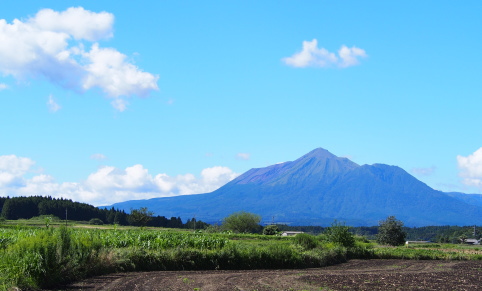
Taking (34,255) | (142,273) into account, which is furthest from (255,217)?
(34,255)

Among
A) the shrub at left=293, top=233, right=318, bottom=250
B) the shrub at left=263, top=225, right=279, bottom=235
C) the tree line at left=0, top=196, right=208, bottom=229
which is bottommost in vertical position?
the shrub at left=293, top=233, right=318, bottom=250

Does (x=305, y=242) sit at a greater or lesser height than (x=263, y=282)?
greater

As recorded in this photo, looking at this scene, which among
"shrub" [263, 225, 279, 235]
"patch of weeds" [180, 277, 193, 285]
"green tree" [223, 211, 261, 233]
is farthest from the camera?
"green tree" [223, 211, 261, 233]

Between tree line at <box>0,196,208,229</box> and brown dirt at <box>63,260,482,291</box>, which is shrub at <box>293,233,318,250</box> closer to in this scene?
brown dirt at <box>63,260,482,291</box>

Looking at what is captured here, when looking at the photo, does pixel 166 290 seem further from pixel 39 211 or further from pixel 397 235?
pixel 39 211

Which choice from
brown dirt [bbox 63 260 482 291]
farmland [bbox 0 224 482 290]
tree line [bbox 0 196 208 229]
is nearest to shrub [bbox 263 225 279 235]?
farmland [bbox 0 224 482 290]

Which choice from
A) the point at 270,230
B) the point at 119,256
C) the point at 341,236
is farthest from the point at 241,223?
the point at 119,256

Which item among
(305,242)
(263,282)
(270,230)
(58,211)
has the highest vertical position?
(58,211)

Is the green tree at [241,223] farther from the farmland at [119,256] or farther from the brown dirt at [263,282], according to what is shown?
the brown dirt at [263,282]

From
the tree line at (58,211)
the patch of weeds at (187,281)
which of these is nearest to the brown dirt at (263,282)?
the patch of weeds at (187,281)

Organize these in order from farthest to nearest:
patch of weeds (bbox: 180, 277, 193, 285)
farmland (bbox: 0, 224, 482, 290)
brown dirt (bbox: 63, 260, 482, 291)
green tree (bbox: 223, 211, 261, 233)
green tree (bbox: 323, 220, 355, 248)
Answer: green tree (bbox: 223, 211, 261, 233)
green tree (bbox: 323, 220, 355, 248)
patch of weeds (bbox: 180, 277, 193, 285)
brown dirt (bbox: 63, 260, 482, 291)
farmland (bbox: 0, 224, 482, 290)

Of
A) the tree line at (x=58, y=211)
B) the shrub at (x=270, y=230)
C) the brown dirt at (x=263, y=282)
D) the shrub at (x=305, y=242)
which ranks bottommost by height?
the brown dirt at (x=263, y=282)

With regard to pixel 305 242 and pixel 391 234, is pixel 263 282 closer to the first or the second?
pixel 305 242

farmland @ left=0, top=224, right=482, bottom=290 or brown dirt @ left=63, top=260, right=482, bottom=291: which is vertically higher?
farmland @ left=0, top=224, right=482, bottom=290
